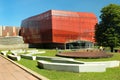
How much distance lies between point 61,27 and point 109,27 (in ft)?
116

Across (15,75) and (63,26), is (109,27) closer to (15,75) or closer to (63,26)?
(63,26)

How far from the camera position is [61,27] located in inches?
3410

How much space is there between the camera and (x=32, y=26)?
101m

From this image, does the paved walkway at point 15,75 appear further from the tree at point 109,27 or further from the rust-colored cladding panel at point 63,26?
the rust-colored cladding panel at point 63,26

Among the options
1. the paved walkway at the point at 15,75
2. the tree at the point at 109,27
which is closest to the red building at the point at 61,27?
the tree at the point at 109,27

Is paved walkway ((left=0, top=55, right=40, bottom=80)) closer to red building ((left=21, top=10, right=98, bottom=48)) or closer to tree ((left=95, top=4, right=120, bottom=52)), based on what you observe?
tree ((left=95, top=4, right=120, bottom=52))

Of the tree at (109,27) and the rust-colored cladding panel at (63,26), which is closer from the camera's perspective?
the tree at (109,27)

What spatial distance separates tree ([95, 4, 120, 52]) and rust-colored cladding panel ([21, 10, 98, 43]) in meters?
32.9

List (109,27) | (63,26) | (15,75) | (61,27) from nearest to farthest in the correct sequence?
1. (15,75)
2. (109,27)
3. (61,27)
4. (63,26)

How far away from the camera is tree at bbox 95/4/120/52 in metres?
51.1

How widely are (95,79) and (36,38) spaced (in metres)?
86.1

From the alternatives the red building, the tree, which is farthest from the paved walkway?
the red building

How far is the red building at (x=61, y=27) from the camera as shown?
85812 mm

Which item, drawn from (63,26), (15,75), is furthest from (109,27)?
(15,75)
